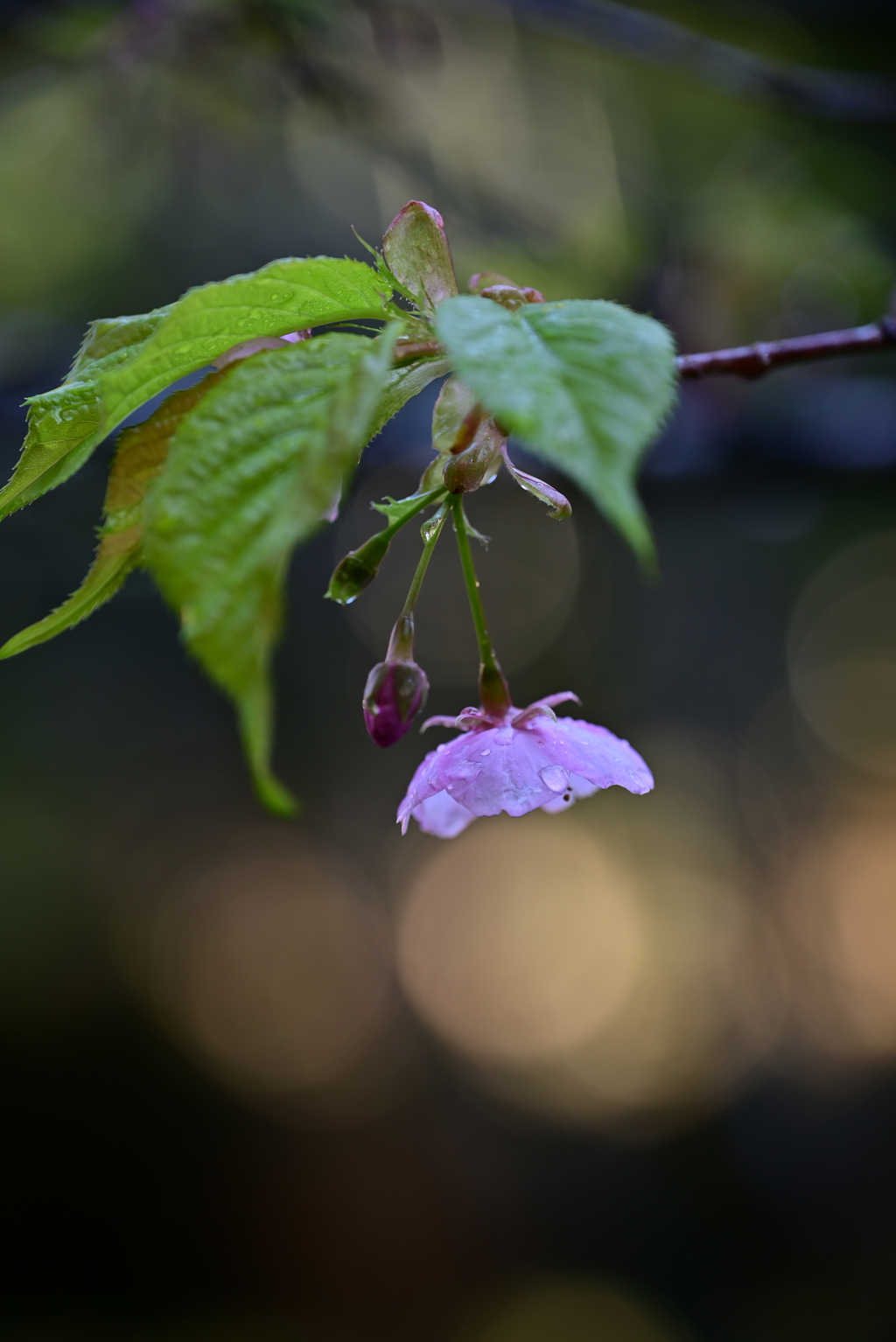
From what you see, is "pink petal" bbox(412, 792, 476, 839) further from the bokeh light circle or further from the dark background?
the bokeh light circle

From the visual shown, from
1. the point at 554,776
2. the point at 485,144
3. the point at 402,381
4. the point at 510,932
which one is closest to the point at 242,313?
the point at 402,381

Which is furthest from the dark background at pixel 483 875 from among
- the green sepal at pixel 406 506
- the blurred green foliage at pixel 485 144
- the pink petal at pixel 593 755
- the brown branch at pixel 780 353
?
the green sepal at pixel 406 506

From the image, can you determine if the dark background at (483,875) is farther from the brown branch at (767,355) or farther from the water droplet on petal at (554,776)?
the water droplet on petal at (554,776)

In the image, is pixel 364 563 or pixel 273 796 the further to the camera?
pixel 364 563

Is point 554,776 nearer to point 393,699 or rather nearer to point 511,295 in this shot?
point 393,699

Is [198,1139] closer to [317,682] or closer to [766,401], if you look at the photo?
[317,682]

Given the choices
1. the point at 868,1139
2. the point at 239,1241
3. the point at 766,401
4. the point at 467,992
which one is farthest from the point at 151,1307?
the point at 766,401
